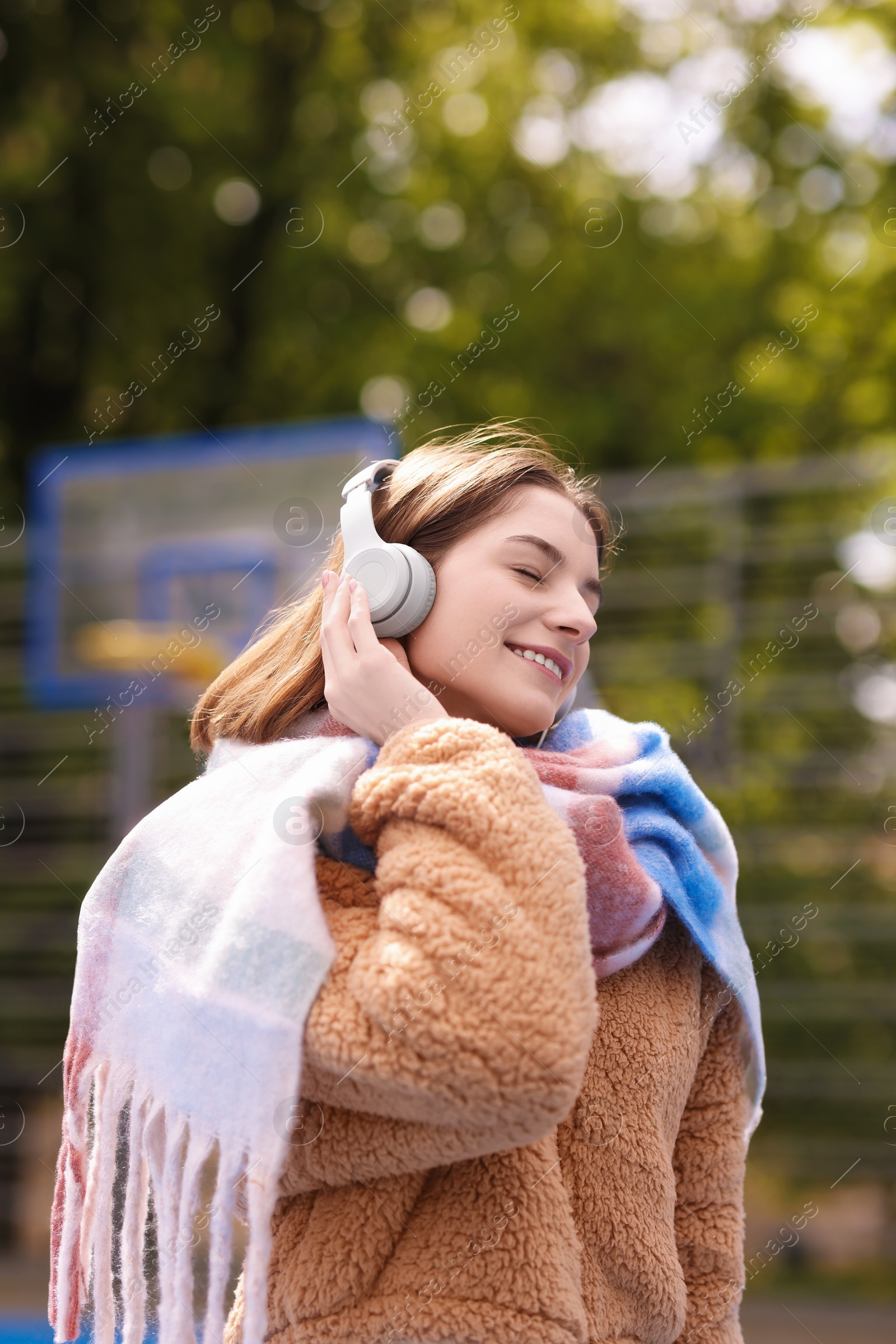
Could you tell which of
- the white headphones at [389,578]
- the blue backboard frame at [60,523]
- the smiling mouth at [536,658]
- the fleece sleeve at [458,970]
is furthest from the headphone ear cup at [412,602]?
the blue backboard frame at [60,523]

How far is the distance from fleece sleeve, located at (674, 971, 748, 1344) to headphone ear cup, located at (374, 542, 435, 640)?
1.84ft

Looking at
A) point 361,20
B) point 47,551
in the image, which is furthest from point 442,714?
point 361,20

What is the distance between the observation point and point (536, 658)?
1.44 metres

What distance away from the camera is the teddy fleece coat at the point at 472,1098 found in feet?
3.66

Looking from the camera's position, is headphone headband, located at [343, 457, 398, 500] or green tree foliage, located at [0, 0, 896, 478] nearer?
headphone headband, located at [343, 457, 398, 500]

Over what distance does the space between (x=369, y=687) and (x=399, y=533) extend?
25cm

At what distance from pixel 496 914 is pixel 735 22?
30.9 feet

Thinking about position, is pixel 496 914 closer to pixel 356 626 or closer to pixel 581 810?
pixel 581 810

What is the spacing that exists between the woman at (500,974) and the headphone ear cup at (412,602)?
0.02 m

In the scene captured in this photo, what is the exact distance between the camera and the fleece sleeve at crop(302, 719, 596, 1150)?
1.11m

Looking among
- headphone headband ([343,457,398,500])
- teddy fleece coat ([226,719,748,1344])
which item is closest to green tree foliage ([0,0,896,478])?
headphone headband ([343,457,398,500])

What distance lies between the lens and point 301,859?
4.02 ft

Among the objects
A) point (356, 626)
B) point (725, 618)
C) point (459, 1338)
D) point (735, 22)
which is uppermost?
point (735, 22)

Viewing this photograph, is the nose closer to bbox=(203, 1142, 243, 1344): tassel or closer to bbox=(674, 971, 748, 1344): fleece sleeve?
bbox=(674, 971, 748, 1344): fleece sleeve
